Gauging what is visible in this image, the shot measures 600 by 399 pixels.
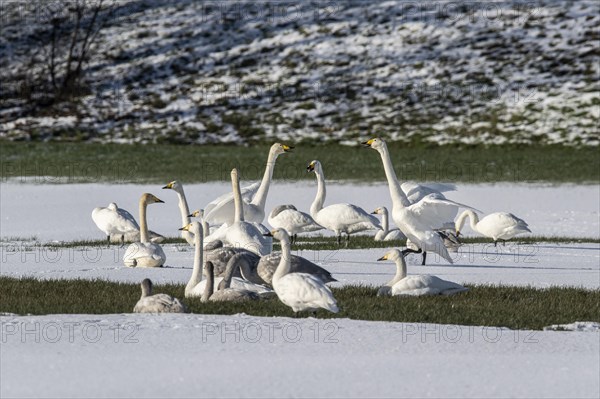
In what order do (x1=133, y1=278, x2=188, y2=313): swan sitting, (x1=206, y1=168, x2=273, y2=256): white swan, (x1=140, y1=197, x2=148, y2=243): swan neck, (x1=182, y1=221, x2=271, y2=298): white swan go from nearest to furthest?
(x1=133, y1=278, x2=188, y2=313): swan sitting < (x1=182, y1=221, x2=271, y2=298): white swan < (x1=206, y1=168, x2=273, y2=256): white swan < (x1=140, y1=197, x2=148, y2=243): swan neck

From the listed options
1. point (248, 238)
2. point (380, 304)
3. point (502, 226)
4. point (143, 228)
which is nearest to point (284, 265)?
point (380, 304)

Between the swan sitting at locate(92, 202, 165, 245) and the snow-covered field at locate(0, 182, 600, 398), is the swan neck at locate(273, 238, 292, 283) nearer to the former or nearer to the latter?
the snow-covered field at locate(0, 182, 600, 398)

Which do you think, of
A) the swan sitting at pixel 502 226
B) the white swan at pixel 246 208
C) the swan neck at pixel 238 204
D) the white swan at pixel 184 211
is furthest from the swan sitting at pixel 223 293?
the swan sitting at pixel 502 226

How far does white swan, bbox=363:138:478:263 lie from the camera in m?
15.4

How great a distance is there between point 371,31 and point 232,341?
5420 cm

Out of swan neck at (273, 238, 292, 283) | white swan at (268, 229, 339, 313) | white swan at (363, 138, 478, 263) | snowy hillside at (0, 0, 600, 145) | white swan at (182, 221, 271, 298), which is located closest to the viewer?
white swan at (268, 229, 339, 313)

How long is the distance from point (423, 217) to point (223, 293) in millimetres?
5139

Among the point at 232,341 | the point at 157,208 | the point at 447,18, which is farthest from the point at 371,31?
the point at 232,341

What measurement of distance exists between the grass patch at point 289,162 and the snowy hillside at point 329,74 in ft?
8.02

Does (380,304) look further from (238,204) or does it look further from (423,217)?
(238,204)

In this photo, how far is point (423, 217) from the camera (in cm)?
1584

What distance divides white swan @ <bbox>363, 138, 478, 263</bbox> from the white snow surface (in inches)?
206

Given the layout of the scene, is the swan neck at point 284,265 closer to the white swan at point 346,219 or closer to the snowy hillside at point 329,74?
the white swan at point 346,219

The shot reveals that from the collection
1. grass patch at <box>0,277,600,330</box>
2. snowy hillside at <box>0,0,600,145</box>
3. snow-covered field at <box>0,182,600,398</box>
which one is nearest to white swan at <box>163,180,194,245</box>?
snow-covered field at <box>0,182,600,398</box>
